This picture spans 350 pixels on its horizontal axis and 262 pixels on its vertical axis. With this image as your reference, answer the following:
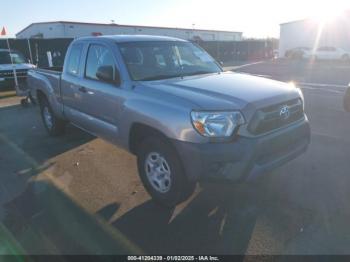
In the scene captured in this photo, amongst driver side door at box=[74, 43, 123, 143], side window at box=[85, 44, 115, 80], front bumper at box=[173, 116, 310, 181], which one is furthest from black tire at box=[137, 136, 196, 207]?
side window at box=[85, 44, 115, 80]

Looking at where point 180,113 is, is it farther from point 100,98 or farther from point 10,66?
point 10,66

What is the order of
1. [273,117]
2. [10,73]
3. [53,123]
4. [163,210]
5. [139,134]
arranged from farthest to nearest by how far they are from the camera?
[10,73], [53,123], [139,134], [163,210], [273,117]

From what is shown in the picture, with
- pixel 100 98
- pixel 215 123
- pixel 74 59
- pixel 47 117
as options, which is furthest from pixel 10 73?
pixel 215 123

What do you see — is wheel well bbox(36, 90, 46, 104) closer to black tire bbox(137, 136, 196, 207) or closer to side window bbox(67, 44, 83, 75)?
side window bbox(67, 44, 83, 75)

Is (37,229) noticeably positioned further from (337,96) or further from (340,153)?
(337,96)

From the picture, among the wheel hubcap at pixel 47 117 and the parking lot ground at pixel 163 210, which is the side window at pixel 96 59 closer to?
the parking lot ground at pixel 163 210

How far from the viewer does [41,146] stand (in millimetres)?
6398

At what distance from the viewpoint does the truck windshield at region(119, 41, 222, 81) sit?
4386 mm

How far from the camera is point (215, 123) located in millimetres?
3355

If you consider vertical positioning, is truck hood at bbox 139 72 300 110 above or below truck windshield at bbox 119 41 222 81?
below

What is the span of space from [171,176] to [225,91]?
109cm

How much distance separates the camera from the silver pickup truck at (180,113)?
3.35 meters

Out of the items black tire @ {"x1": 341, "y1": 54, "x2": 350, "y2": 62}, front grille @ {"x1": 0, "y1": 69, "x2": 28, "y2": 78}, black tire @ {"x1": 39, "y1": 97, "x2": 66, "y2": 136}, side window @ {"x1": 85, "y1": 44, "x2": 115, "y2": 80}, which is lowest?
black tire @ {"x1": 341, "y1": 54, "x2": 350, "y2": 62}

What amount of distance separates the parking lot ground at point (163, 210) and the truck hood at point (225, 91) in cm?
118
